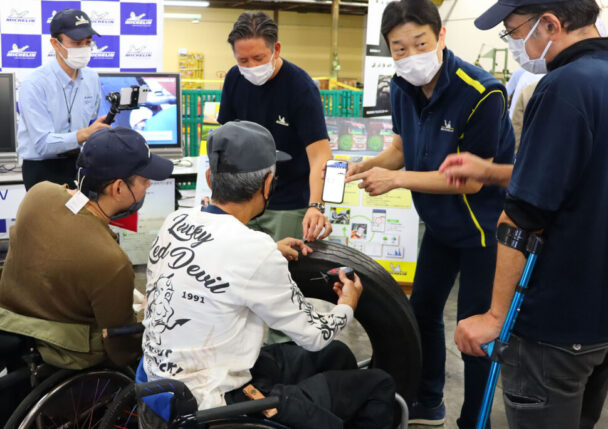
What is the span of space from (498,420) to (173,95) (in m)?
3.07

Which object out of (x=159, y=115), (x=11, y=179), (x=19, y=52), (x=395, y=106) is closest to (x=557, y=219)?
(x=395, y=106)

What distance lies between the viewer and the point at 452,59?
2.09 m

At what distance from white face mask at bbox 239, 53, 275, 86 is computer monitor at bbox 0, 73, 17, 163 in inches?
90.0

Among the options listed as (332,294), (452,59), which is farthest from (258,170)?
(452,59)

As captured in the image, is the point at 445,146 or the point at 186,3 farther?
the point at 186,3

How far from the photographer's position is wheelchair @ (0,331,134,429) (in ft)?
6.18

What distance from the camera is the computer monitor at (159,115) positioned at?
434cm

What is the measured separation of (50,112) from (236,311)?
2.50 meters

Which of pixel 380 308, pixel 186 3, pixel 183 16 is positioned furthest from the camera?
pixel 183 16

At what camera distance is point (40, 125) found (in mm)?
3408

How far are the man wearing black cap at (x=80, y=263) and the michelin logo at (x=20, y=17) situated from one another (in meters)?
3.18

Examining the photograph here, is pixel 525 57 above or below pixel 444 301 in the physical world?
above

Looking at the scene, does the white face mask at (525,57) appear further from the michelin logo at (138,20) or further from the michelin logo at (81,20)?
the michelin logo at (138,20)

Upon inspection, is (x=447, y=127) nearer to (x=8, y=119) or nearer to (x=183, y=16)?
(x=8, y=119)
